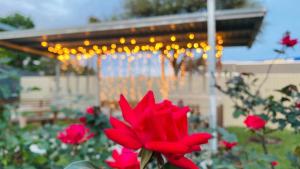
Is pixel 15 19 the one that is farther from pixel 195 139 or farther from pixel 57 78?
pixel 57 78

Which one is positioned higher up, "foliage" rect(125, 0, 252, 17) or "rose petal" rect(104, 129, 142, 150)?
"foliage" rect(125, 0, 252, 17)

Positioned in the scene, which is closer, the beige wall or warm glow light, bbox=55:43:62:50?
the beige wall

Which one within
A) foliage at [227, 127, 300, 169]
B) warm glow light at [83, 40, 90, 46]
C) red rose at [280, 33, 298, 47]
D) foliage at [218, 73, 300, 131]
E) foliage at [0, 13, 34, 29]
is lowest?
foliage at [227, 127, 300, 169]

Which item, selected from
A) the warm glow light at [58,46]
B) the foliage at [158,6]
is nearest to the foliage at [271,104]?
the foliage at [158,6]

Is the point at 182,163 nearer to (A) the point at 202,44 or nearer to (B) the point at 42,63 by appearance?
(A) the point at 202,44

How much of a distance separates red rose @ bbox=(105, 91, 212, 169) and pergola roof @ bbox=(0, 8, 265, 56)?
8.08ft

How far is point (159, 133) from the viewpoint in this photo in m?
0.27

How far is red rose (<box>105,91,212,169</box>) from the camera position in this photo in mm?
264

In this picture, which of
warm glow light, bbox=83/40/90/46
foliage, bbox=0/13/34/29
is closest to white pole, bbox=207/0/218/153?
foliage, bbox=0/13/34/29

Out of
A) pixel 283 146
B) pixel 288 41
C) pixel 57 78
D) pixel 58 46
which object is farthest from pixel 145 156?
pixel 57 78

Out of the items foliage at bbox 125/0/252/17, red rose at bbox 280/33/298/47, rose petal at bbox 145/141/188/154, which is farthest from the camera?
foliage at bbox 125/0/252/17

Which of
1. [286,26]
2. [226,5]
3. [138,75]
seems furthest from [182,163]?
[138,75]

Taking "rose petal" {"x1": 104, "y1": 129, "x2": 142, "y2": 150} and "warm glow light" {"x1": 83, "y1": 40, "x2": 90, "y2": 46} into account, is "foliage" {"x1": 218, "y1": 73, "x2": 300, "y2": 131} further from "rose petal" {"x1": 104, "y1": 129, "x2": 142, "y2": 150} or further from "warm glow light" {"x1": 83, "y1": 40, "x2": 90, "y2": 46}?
"warm glow light" {"x1": 83, "y1": 40, "x2": 90, "y2": 46}

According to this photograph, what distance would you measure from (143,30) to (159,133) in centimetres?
364
